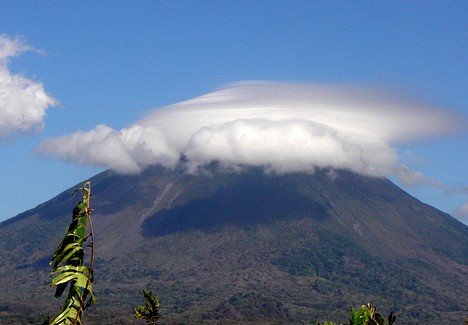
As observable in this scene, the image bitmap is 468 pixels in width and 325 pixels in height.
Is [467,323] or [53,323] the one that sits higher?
[467,323]

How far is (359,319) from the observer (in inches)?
1281

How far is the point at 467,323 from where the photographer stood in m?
32.7

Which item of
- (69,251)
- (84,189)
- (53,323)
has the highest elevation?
(84,189)

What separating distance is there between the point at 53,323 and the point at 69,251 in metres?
1.57

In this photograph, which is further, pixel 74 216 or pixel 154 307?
pixel 154 307

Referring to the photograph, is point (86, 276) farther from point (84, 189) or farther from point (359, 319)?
point (359, 319)

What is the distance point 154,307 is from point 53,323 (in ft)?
101

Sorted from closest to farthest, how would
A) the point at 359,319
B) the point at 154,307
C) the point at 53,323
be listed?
the point at 53,323 → the point at 359,319 → the point at 154,307

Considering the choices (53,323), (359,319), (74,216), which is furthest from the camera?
(359,319)

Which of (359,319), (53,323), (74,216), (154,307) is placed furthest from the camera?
(154,307)

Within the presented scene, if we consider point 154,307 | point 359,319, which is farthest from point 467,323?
point 154,307

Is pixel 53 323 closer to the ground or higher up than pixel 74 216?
closer to the ground

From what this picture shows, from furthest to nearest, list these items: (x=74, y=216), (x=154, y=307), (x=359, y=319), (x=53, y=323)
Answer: (x=154, y=307)
(x=359, y=319)
(x=74, y=216)
(x=53, y=323)

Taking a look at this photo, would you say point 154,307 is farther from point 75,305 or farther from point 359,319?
point 75,305
